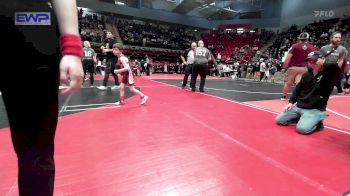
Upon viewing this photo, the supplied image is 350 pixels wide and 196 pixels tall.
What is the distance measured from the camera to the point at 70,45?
2.73 feet

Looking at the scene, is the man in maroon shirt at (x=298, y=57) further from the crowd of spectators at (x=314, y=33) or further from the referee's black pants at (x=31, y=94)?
the crowd of spectators at (x=314, y=33)

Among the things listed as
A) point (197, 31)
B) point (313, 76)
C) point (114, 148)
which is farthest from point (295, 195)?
point (197, 31)

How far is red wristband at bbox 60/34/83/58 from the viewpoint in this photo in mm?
830

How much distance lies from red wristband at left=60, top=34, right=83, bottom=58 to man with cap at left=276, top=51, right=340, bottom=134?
3193 mm

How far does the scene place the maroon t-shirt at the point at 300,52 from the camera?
6.00m

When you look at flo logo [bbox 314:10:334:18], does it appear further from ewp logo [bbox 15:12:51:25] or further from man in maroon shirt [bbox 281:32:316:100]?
ewp logo [bbox 15:12:51:25]

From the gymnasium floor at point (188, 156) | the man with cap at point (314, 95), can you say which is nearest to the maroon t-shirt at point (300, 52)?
the gymnasium floor at point (188, 156)

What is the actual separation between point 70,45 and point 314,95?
11.7ft

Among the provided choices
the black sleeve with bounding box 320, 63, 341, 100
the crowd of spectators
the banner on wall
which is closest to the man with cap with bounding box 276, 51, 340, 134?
the black sleeve with bounding box 320, 63, 341, 100

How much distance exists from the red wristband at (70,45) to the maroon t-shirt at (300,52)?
20.5ft

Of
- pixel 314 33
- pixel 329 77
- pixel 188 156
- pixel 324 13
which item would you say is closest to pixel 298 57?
pixel 329 77

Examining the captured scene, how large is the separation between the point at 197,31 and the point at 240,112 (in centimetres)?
3227

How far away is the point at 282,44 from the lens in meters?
25.0

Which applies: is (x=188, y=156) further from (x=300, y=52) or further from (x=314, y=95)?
(x=300, y=52)
